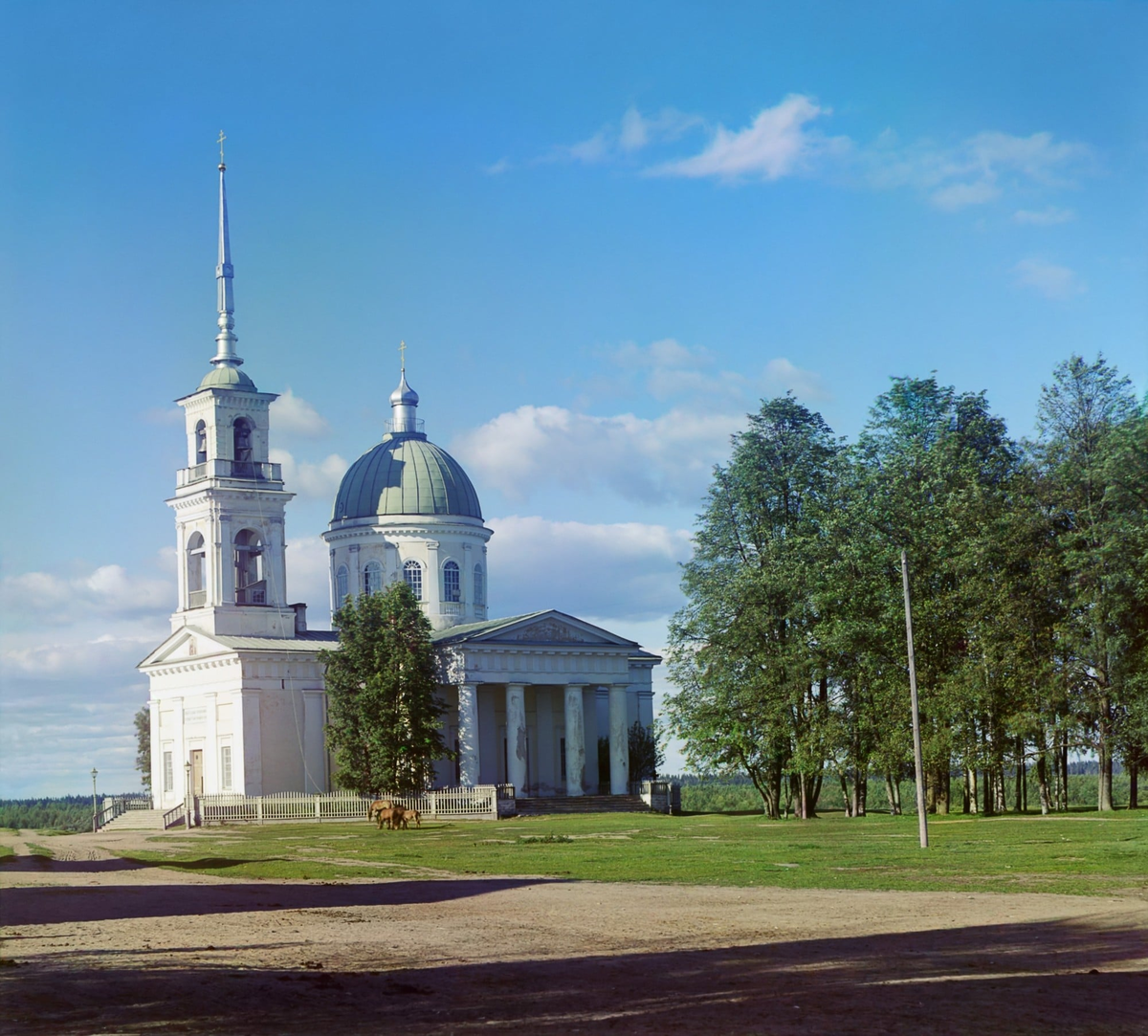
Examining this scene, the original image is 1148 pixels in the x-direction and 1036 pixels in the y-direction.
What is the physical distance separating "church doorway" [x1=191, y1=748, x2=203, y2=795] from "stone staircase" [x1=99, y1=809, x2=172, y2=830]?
3.10 meters

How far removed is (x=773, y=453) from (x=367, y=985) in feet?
152

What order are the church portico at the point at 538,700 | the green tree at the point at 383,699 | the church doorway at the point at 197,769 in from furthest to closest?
1. the church doorway at the point at 197,769
2. the church portico at the point at 538,700
3. the green tree at the point at 383,699

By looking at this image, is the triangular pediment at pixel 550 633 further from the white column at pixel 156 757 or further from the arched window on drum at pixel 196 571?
the white column at pixel 156 757

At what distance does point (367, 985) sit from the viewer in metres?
13.2

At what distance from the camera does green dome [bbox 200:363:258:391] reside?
246 ft

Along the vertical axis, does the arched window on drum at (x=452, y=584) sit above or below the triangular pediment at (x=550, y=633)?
above

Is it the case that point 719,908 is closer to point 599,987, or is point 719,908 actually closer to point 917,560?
point 599,987

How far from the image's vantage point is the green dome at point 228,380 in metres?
75.1

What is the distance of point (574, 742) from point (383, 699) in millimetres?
12340

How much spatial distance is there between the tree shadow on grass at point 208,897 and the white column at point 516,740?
150 feet

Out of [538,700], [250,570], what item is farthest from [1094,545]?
[250,570]

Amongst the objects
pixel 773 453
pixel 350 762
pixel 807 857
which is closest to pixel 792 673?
pixel 773 453

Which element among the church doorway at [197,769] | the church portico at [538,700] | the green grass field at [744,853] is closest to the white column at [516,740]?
the church portico at [538,700]

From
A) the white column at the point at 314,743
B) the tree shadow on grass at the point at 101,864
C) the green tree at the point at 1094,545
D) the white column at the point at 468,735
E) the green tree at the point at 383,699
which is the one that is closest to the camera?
the tree shadow on grass at the point at 101,864
